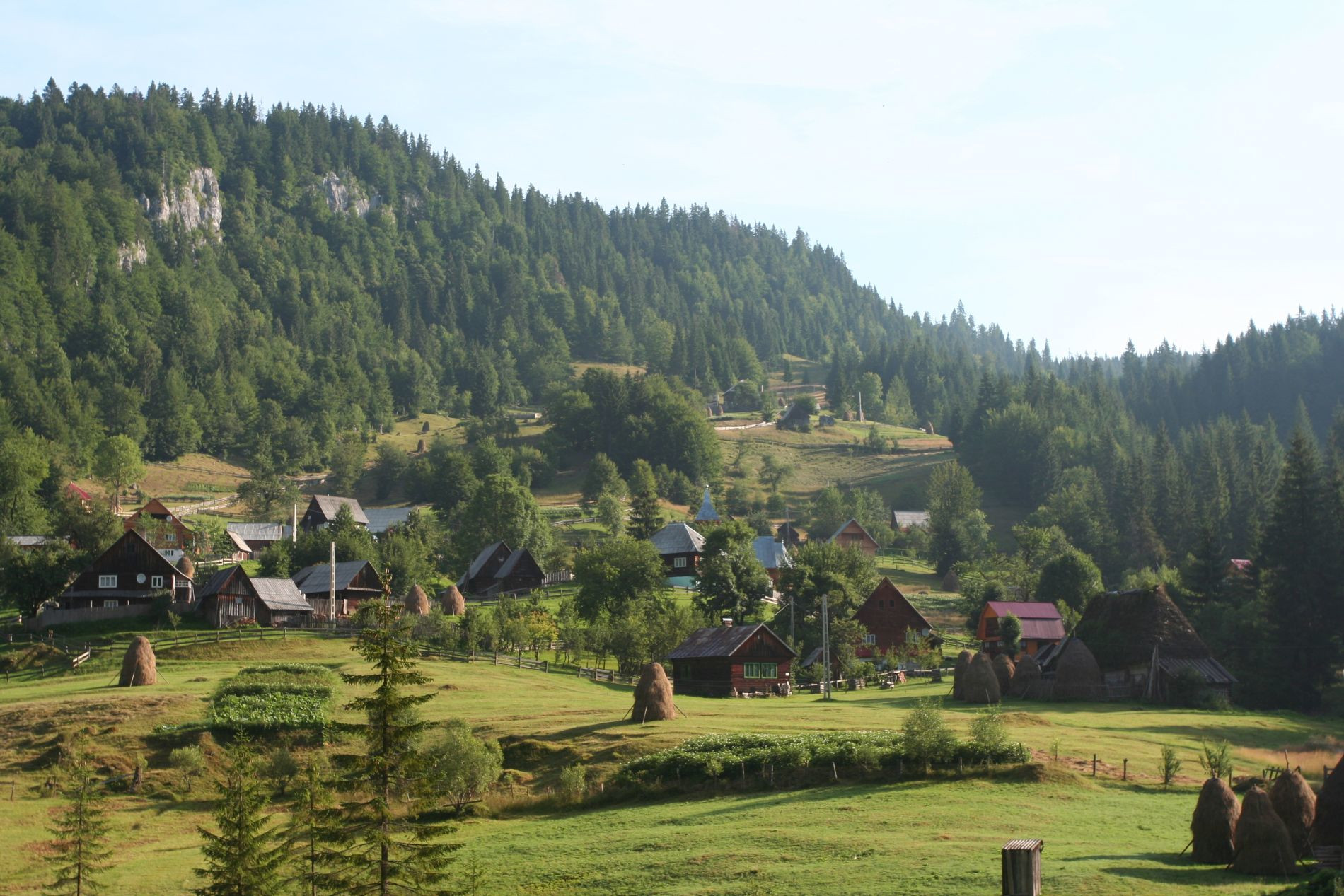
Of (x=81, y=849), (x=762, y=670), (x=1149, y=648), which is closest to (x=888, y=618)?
(x=762, y=670)

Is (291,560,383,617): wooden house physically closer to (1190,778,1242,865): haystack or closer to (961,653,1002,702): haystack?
(961,653,1002,702): haystack

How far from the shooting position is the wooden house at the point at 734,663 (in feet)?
228

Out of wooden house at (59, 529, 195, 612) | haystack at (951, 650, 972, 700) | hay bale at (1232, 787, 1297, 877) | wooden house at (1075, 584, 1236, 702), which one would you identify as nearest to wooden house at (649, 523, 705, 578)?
wooden house at (59, 529, 195, 612)

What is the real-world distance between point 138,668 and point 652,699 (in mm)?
24637

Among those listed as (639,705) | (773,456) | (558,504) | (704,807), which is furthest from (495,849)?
(773,456)

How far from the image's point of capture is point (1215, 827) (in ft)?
103

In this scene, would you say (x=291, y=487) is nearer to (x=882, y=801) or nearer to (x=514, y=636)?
(x=514, y=636)

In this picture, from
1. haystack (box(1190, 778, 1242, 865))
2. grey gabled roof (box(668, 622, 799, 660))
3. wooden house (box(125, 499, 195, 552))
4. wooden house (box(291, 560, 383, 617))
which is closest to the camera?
haystack (box(1190, 778, 1242, 865))

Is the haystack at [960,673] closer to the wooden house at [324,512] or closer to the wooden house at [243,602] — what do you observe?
the wooden house at [243,602]

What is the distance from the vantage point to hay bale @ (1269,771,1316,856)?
31.8m

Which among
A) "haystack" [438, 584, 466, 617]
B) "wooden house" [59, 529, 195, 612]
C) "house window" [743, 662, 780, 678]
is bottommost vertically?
"house window" [743, 662, 780, 678]

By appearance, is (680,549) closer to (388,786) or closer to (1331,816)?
(1331,816)

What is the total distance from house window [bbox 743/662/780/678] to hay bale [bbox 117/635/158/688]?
2812 centimetres

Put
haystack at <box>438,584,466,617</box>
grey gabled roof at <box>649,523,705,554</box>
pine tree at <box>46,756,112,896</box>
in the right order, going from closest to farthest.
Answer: pine tree at <box>46,756,112,896</box>
haystack at <box>438,584,466,617</box>
grey gabled roof at <box>649,523,705,554</box>
